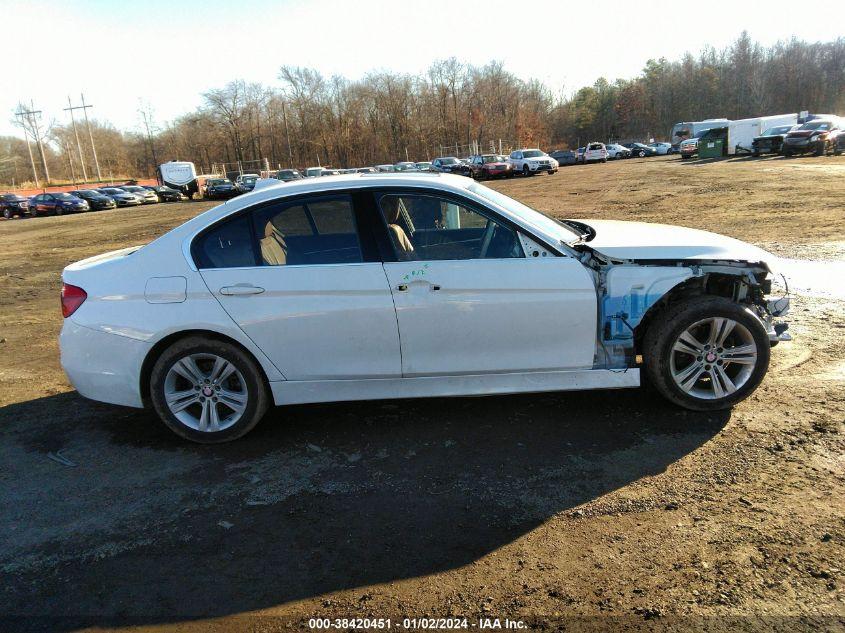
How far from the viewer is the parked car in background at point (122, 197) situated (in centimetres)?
4922

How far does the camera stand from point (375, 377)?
13.5ft

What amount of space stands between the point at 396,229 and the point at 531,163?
43157mm

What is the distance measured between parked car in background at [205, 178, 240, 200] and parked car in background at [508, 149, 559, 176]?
2235 centimetres

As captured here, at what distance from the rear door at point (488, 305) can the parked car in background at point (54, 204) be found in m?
48.0

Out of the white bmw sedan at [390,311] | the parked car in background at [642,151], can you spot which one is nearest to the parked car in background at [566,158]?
the parked car in background at [642,151]

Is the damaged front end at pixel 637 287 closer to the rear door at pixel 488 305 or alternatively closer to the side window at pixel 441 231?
the rear door at pixel 488 305

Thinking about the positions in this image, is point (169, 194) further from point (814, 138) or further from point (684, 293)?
point (684, 293)

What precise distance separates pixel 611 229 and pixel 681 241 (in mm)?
666

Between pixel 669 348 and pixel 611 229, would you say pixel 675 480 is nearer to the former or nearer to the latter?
pixel 669 348

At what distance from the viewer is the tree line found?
309 feet

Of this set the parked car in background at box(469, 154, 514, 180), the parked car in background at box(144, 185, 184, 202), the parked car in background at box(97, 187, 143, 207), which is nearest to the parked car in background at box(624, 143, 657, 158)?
the parked car in background at box(469, 154, 514, 180)

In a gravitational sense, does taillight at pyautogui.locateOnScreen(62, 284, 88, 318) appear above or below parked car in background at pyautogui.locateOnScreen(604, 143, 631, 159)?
below

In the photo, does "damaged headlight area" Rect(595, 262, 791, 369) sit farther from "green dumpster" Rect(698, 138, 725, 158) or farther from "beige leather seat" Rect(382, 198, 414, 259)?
"green dumpster" Rect(698, 138, 725, 158)

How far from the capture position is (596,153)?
56.8 meters
